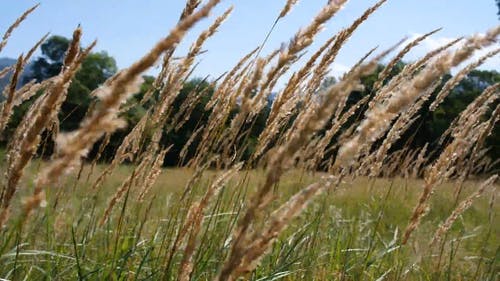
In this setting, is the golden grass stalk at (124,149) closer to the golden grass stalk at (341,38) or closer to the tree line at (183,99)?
the golden grass stalk at (341,38)

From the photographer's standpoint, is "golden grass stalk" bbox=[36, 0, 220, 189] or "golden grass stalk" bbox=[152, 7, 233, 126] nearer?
"golden grass stalk" bbox=[36, 0, 220, 189]

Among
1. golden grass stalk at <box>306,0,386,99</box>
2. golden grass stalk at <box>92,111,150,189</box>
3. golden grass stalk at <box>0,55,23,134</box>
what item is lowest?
golden grass stalk at <box>92,111,150,189</box>

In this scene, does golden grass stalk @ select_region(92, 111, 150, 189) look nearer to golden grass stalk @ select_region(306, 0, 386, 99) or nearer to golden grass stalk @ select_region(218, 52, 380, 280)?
golden grass stalk @ select_region(306, 0, 386, 99)

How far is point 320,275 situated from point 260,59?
1725 mm

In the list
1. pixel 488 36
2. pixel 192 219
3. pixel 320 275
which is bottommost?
pixel 320 275

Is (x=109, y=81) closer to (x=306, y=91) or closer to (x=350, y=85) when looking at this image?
(x=306, y=91)

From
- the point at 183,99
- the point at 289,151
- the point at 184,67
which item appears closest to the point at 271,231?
the point at 289,151

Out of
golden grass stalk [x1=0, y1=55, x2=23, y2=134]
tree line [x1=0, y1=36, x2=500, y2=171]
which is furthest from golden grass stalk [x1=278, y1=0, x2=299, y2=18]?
tree line [x1=0, y1=36, x2=500, y2=171]

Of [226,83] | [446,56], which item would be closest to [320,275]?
[226,83]

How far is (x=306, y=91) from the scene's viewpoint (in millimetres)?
2605

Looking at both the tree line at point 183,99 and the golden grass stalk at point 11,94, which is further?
the tree line at point 183,99

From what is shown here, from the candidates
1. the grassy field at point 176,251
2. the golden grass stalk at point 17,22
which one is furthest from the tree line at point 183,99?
the golden grass stalk at point 17,22

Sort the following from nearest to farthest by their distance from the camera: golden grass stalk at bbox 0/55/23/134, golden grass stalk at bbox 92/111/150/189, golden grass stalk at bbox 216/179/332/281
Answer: golden grass stalk at bbox 216/179/332/281 → golden grass stalk at bbox 0/55/23/134 → golden grass stalk at bbox 92/111/150/189

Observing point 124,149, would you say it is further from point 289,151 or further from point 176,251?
point 289,151
